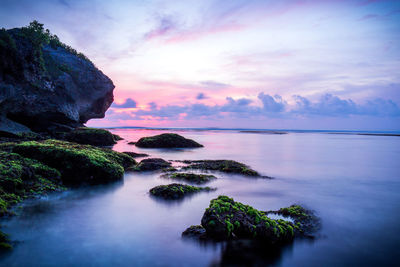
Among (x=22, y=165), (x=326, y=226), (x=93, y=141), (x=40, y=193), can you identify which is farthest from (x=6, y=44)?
(x=326, y=226)

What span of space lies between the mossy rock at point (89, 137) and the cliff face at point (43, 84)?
250cm

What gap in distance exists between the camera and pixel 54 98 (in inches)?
959

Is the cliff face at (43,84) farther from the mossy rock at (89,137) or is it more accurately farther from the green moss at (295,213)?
the green moss at (295,213)

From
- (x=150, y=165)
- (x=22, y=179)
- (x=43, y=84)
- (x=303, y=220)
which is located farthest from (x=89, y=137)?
(x=303, y=220)

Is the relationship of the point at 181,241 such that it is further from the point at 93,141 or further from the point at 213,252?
the point at 93,141

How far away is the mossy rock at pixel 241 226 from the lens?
501 cm

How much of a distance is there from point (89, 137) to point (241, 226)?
2381 centimetres

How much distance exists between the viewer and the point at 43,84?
2291cm

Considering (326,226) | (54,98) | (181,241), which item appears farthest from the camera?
(54,98)

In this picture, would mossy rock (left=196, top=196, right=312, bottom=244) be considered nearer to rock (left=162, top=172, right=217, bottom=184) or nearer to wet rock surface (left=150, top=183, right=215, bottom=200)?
wet rock surface (left=150, top=183, right=215, bottom=200)

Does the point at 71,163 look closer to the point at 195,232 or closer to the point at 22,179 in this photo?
the point at 22,179

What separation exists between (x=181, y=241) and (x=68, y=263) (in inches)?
84.8

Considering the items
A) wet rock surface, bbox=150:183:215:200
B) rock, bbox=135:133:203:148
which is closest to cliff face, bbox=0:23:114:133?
rock, bbox=135:133:203:148

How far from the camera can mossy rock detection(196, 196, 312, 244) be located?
501 cm
